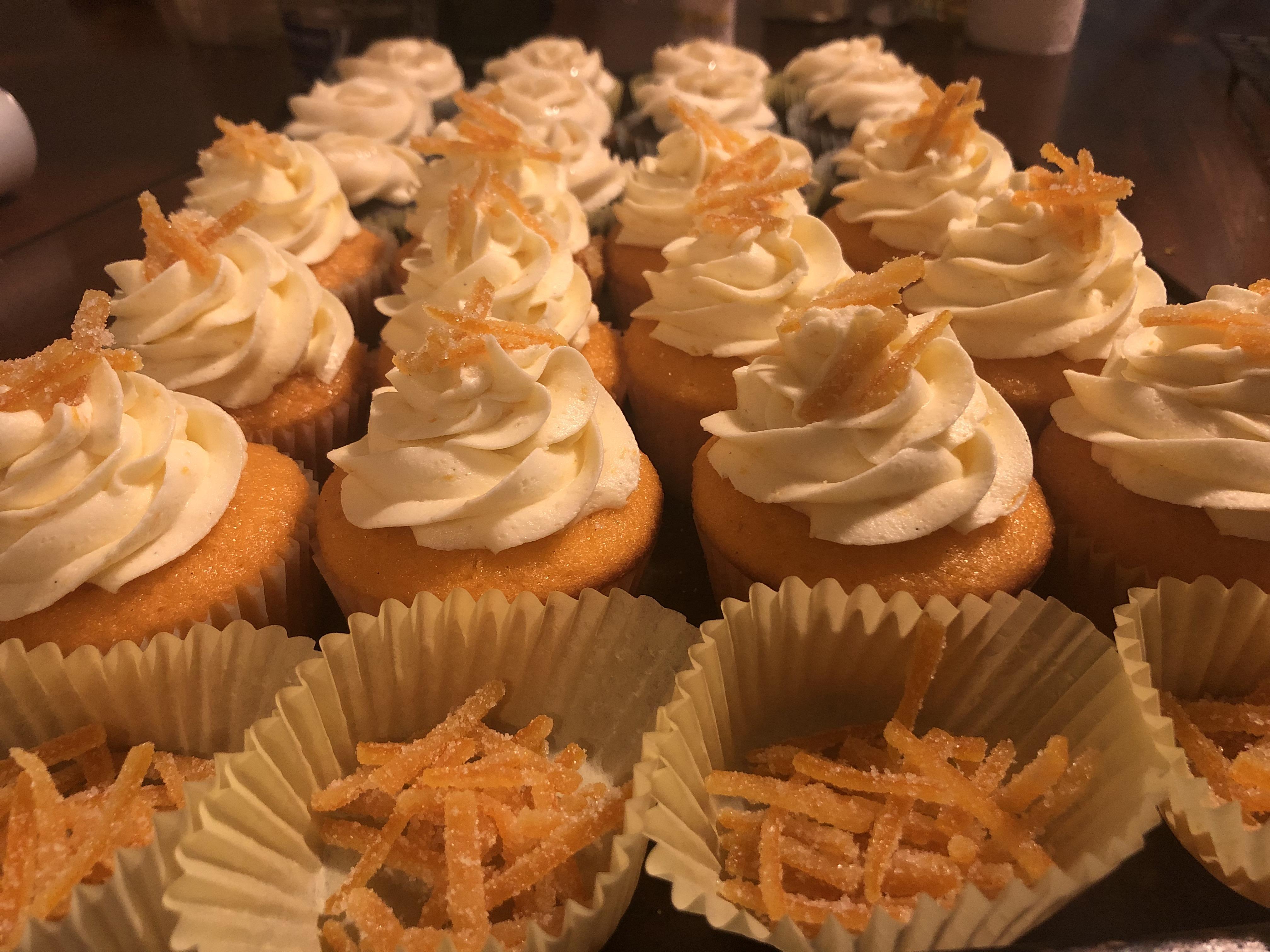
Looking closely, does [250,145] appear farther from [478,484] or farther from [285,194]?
[478,484]

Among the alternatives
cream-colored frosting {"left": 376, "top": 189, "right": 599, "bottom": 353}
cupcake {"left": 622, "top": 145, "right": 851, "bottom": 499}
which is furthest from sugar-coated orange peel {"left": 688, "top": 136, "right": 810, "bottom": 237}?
cream-colored frosting {"left": 376, "top": 189, "right": 599, "bottom": 353}

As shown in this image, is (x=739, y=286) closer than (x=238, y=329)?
No

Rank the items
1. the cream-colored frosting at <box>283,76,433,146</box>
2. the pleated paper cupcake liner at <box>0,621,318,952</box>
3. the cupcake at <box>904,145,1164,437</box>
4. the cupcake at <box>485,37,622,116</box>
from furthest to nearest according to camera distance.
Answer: the cupcake at <box>485,37,622,116</box> < the cream-colored frosting at <box>283,76,433,146</box> < the cupcake at <box>904,145,1164,437</box> < the pleated paper cupcake liner at <box>0,621,318,952</box>

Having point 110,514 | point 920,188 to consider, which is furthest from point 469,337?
point 920,188

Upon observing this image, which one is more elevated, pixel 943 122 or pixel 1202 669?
pixel 943 122

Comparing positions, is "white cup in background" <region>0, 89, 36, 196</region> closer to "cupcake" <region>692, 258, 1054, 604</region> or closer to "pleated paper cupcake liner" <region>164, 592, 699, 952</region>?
"pleated paper cupcake liner" <region>164, 592, 699, 952</region>

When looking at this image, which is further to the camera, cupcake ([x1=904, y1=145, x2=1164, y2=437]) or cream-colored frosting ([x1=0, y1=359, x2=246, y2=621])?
cupcake ([x1=904, y1=145, x2=1164, y2=437])
